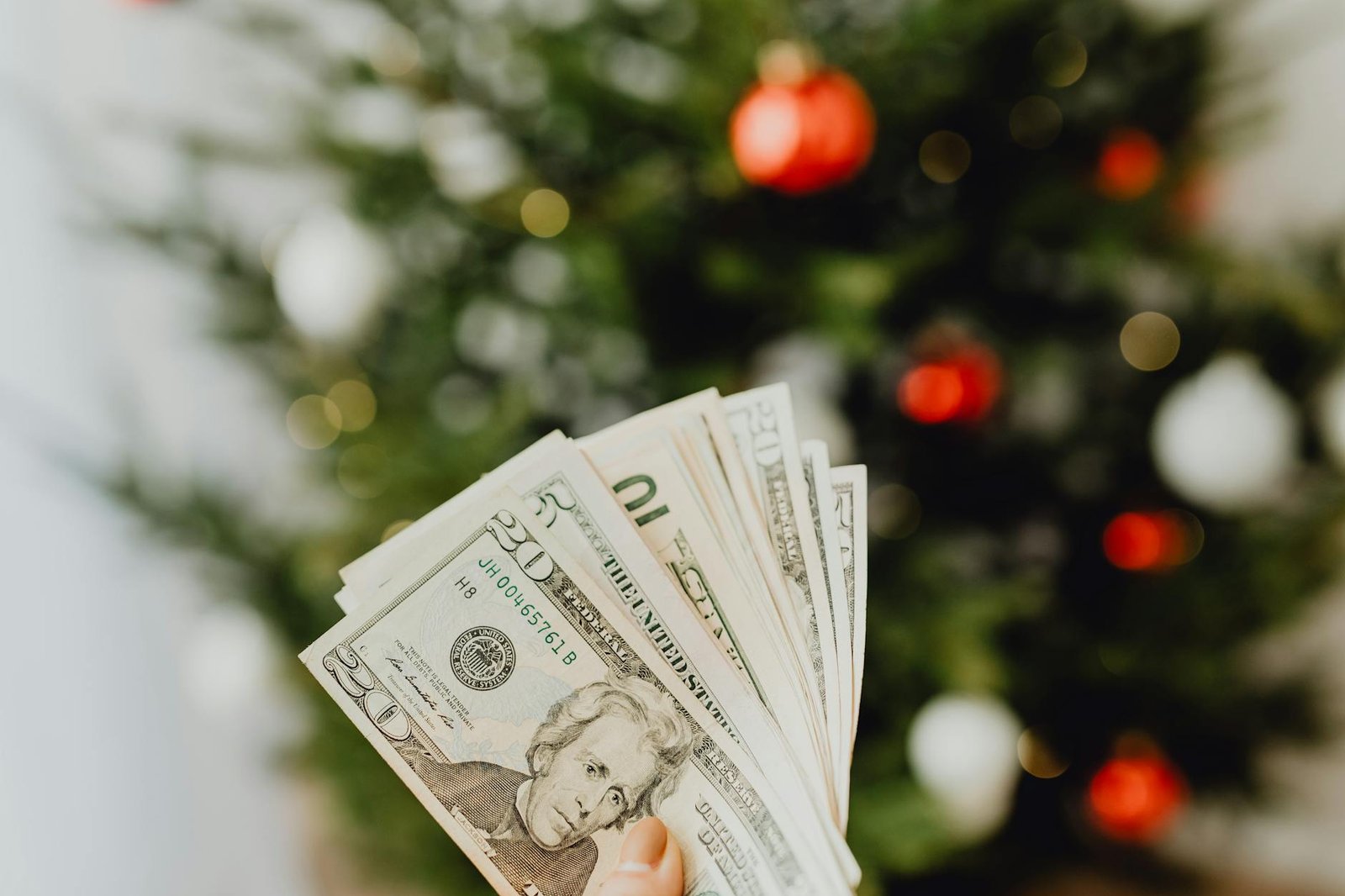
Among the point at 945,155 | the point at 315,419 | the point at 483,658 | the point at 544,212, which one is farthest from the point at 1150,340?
the point at 315,419

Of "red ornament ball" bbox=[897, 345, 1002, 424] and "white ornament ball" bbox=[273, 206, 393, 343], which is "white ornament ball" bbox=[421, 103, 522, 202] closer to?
"white ornament ball" bbox=[273, 206, 393, 343]

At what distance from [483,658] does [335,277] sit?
677mm

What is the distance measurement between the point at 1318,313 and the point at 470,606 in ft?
3.26

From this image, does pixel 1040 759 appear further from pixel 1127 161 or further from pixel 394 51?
pixel 394 51

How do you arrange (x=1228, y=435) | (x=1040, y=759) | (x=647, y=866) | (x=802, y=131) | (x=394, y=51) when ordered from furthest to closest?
(x=1040, y=759), (x=394, y=51), (x=1228, y=435), (x=802, y=131), (x=647, y=866)

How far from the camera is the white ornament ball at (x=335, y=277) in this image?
1.11 meters

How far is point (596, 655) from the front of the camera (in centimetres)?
61

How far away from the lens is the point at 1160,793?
134 centimetres

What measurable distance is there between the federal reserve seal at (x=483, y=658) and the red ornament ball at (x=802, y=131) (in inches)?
22.7

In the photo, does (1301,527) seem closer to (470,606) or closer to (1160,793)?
(1160,793)

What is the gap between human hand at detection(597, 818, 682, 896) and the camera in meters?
0.54

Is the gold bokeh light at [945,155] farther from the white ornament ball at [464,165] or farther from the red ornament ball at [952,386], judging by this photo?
the white ornament ball at [464,165]

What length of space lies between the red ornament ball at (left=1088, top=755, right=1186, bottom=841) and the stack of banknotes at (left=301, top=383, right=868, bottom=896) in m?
1.03

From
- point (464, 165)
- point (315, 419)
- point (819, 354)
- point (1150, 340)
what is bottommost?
point (1150, 340)
